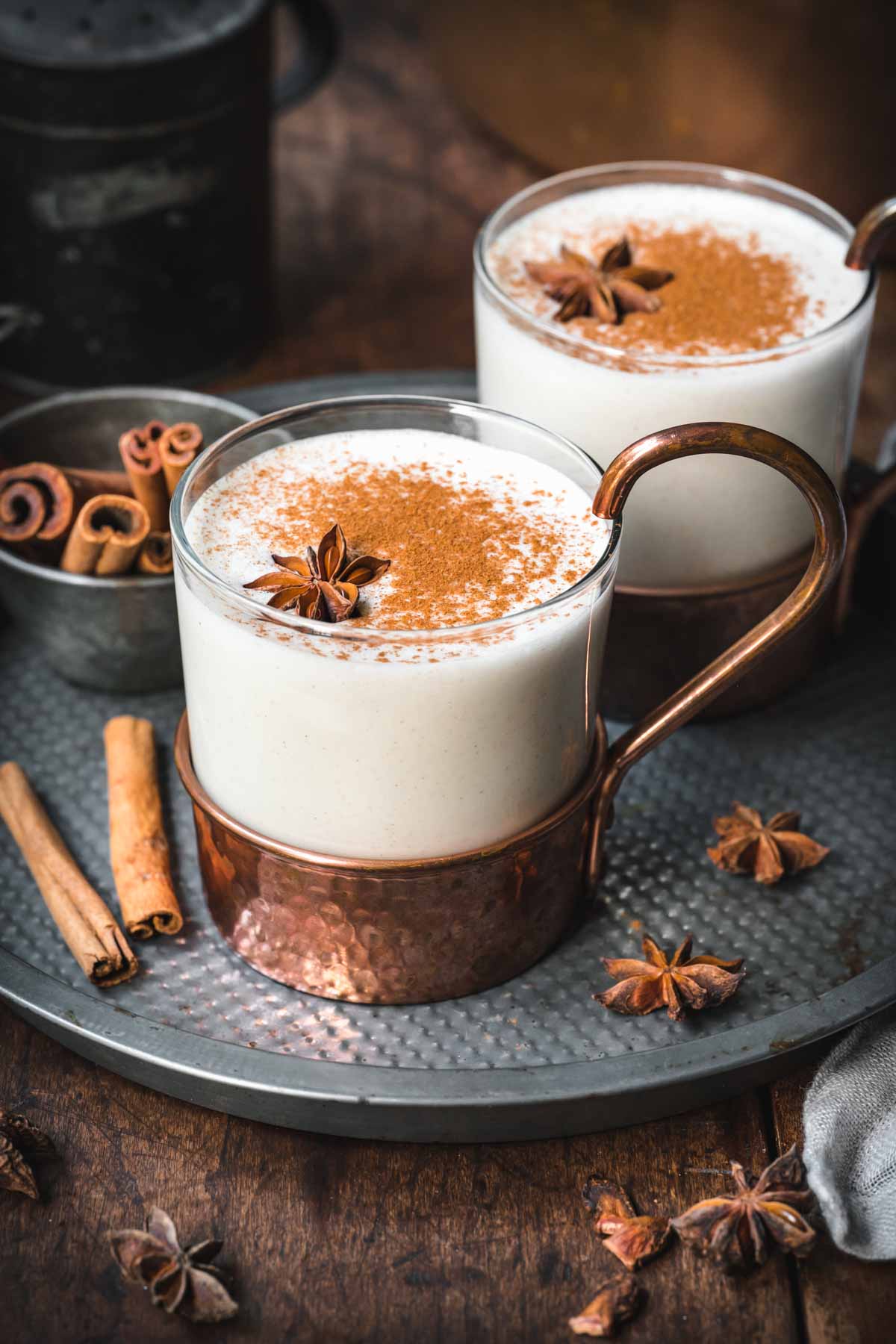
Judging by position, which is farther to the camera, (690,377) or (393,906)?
(690,377)

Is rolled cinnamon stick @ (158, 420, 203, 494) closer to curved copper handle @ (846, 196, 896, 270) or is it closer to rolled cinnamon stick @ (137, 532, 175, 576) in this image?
rolled cinnamon stick @ (137, 532, 175, 576)

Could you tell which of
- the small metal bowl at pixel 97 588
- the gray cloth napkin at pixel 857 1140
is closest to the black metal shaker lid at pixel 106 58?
the small metal bowl at pixel 97 588

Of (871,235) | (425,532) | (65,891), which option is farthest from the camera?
(871,235)

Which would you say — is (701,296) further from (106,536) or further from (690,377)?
(106,536)

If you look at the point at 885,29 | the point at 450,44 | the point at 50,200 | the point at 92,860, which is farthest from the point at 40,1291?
the point at 450,44

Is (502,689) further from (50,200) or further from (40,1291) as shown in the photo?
(50,200)

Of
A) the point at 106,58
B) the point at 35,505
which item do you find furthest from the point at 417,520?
the point at 106,58

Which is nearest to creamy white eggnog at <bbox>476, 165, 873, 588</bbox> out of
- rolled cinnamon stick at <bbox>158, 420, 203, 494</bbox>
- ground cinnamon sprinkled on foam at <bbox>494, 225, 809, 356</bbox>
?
ground cinnamon sprinkled on foam at <bbox>494, 225, 809, 356</bbox>
